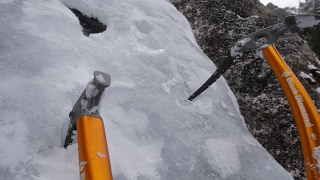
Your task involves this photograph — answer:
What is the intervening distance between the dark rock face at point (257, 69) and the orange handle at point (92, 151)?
171 centimetres

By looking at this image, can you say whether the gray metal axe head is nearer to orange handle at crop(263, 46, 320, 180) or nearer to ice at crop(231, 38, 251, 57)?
ice at crop(231, 38, 251, 57)

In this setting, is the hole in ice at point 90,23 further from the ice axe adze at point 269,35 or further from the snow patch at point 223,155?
the snow patch at point 223,155

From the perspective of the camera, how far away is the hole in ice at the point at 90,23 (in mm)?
2744

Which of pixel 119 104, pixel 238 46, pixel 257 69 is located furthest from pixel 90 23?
pixel 257 69

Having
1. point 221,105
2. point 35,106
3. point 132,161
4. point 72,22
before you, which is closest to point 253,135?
point 221,105

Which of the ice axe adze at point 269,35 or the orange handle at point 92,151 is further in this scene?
the ice axe adze at point 269,35

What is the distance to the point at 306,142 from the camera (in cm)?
153

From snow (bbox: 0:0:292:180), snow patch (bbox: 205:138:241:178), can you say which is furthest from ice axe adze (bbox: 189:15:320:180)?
snow patch (bbox: 205:138:241:178)

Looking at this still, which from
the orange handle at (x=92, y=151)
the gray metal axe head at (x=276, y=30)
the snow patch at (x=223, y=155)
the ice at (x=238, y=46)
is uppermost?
the gray metal axe head at (x=276, y=30)

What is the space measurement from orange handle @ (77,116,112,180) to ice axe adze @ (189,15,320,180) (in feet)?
3.92

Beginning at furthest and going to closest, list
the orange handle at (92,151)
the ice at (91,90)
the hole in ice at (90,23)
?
1. the hole in ice at (90,23)
2. the ice at (91,90)
3. the orange handle at (92,151)

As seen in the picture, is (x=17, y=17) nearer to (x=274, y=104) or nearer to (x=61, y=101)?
(x=61, y=101)

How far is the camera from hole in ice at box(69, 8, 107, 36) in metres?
2.74

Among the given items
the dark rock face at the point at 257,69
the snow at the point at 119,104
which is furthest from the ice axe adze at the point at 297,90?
the dark rock face at the point at 257,69
